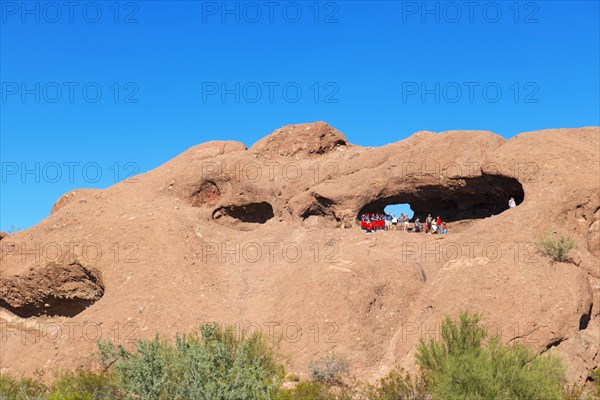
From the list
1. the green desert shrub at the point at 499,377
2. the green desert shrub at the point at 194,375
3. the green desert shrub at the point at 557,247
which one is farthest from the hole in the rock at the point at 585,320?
the green desert shrub at the point at 194,375

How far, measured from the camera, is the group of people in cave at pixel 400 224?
2464cm

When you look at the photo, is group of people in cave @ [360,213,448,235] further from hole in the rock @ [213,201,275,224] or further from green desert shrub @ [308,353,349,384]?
green desert shrub @ [308,353,349,384]

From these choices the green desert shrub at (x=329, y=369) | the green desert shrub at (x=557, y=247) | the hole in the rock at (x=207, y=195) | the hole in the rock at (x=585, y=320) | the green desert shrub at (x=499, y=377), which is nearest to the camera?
the green desert shrub at (x=499, y=377)

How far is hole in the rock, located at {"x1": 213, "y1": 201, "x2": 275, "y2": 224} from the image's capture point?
27562 millimetres

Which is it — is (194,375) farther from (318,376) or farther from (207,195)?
(207,195)

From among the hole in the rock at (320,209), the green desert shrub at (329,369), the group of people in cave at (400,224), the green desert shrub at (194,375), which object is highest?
the hole in the rock at (320,209)

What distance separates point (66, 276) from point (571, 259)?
708 inches

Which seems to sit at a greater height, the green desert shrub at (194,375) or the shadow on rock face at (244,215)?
the shadow on rock face at (244,215)

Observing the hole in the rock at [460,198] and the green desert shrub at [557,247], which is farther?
the hole in the rock at [460,198]

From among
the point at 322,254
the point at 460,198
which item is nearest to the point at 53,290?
the point at 322,254

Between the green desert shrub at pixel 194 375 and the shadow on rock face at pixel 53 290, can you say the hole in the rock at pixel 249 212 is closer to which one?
the shadow on rock face at pixel 53 290

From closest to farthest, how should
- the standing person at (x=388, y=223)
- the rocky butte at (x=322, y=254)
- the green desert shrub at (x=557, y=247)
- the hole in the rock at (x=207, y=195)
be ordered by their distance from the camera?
the rocky butte at (x=322, y=254), the green desert shrub at (x=557, y=247), the standing person at (x=388, y=223), the hole in the rock at (x=207, y=195)

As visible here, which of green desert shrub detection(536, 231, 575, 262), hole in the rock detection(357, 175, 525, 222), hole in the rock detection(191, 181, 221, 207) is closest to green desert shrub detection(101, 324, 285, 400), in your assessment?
green desert shrub detection(536, 231, 575, 262)

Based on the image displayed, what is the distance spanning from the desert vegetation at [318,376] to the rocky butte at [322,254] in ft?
4.69
